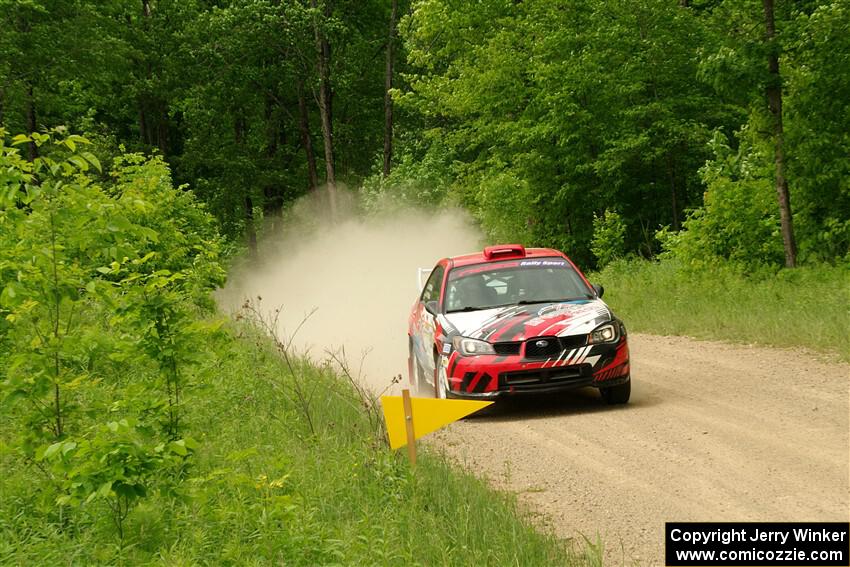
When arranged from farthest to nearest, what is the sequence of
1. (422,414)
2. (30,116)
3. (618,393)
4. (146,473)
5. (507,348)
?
(30,116), (618,393), (507,348), (422,414), (146,473)

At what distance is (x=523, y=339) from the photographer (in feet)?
34.0

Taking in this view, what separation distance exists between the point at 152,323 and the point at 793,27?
13.1 m

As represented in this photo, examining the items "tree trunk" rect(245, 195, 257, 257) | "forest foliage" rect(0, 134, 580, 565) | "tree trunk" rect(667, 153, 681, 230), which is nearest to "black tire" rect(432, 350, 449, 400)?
"forest foliage" rect(0, 134, 580, 565)

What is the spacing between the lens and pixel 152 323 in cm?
696

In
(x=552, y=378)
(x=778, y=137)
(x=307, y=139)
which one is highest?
(x=307, y=139)

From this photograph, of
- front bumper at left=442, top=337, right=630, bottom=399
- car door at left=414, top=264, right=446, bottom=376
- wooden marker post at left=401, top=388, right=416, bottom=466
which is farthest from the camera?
car door at left=414, top=264, right=446, bottom=376

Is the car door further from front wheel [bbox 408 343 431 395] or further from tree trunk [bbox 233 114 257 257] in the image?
tree trunk [bbox 233 114 257 257]

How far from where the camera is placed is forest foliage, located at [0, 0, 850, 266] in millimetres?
17344

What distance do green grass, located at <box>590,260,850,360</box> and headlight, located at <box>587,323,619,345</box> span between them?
3.22 meters

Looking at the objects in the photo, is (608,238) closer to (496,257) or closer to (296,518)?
(496,257)

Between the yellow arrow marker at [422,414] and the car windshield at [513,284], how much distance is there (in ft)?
→ 13.7

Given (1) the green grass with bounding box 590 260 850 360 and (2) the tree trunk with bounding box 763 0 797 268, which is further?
(2) the tree trunk with bounding box 763 0 797 268

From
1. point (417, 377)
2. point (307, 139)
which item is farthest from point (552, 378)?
point (307, 139)

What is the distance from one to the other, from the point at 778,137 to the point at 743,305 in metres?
3.32
